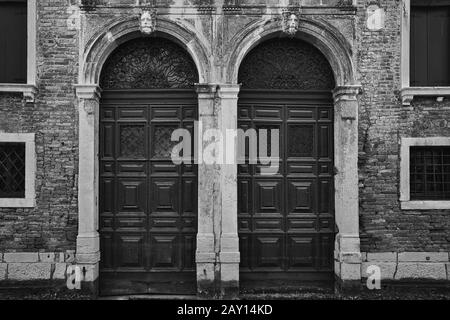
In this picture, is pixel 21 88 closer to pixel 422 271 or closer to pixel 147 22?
pixel 147 22

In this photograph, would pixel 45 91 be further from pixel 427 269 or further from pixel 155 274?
pixel 427 269

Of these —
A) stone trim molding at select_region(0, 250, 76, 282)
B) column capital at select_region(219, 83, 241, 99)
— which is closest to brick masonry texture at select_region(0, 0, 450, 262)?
stone trim molding at select_region(0, 250, 76, 282)

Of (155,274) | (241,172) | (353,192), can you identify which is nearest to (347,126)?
(353,192)

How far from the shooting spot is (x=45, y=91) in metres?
7.69

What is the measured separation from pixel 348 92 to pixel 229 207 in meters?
2.87

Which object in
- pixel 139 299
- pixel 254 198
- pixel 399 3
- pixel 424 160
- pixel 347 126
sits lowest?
pixel 139 299

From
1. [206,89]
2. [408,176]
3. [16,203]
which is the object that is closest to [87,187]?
[16,203]

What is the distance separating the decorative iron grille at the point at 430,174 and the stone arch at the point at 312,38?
6.01 ft

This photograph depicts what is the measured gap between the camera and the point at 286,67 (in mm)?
8039

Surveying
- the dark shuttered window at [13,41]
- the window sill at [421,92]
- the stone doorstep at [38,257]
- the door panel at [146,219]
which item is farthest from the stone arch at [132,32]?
the window sill at [421,92]

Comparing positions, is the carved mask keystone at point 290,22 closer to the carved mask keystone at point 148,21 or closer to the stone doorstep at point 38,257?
the carved mask keystone at point 148,21

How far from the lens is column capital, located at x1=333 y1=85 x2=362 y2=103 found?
25.1 feet

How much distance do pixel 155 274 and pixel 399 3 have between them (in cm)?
645

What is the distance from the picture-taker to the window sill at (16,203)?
25.0 ft
